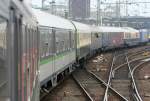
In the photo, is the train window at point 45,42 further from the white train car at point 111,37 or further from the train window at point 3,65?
the white train car at point 111,37

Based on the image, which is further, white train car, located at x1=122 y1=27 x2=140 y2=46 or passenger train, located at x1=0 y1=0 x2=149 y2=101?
white train car, located at x1=122 y1=27 x2=140 y2=46

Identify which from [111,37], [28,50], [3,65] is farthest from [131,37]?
[3,65]

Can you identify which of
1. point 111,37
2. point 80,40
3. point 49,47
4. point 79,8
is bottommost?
point 111,37

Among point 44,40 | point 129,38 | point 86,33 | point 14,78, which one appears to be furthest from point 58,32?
point 129,38

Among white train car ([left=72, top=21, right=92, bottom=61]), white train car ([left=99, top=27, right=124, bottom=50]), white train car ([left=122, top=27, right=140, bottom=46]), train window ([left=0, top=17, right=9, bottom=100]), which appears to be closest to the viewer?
train window ([left=0, top=17, right=9, bottom=100])

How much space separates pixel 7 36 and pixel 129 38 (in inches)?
2204

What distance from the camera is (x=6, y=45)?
8.16 feet

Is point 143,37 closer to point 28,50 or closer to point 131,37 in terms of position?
point 131,37

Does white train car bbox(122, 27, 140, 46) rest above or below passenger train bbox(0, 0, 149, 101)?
below

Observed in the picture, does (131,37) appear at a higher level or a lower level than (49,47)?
lower

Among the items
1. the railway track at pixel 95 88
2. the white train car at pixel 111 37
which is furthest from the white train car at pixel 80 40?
the white train car at pixel 111 37

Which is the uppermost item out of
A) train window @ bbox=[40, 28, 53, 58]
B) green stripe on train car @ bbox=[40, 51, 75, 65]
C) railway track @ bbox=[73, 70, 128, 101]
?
train window @ bbox=[40, 28, 53, 58]

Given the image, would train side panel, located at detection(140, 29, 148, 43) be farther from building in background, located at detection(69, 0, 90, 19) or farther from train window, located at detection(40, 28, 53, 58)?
train window, located at detection(40, 28, 53, 58)

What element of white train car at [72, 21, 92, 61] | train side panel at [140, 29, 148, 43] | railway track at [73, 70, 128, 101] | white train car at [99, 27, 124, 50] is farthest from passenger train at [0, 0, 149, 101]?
train side panel at [140, 29, 148, 43]
